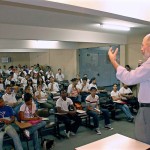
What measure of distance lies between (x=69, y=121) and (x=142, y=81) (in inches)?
144

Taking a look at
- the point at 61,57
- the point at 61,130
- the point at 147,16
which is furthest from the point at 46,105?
the point at 61,57

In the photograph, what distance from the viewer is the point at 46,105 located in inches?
268

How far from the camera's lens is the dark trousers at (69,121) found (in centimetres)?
535

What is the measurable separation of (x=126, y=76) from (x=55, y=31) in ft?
16.5

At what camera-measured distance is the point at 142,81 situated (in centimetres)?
195

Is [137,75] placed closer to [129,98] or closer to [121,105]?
[121,105]

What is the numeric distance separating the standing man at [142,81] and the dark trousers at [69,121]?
134 inches

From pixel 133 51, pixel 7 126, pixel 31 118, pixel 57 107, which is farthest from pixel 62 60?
pixel 7 126

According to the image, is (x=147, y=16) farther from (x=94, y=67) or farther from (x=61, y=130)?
(x=94, y=67)

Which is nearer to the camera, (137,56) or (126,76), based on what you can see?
(126,76)

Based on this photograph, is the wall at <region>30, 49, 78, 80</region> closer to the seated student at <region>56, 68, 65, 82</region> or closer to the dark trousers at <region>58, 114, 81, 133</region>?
the seated student at <region>56, 68, 65, 82</region>

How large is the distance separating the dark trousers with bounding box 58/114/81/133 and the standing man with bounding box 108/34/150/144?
3.40m

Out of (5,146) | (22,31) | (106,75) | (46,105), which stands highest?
(22,31)

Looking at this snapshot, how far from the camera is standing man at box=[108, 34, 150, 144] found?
188 centimetres
